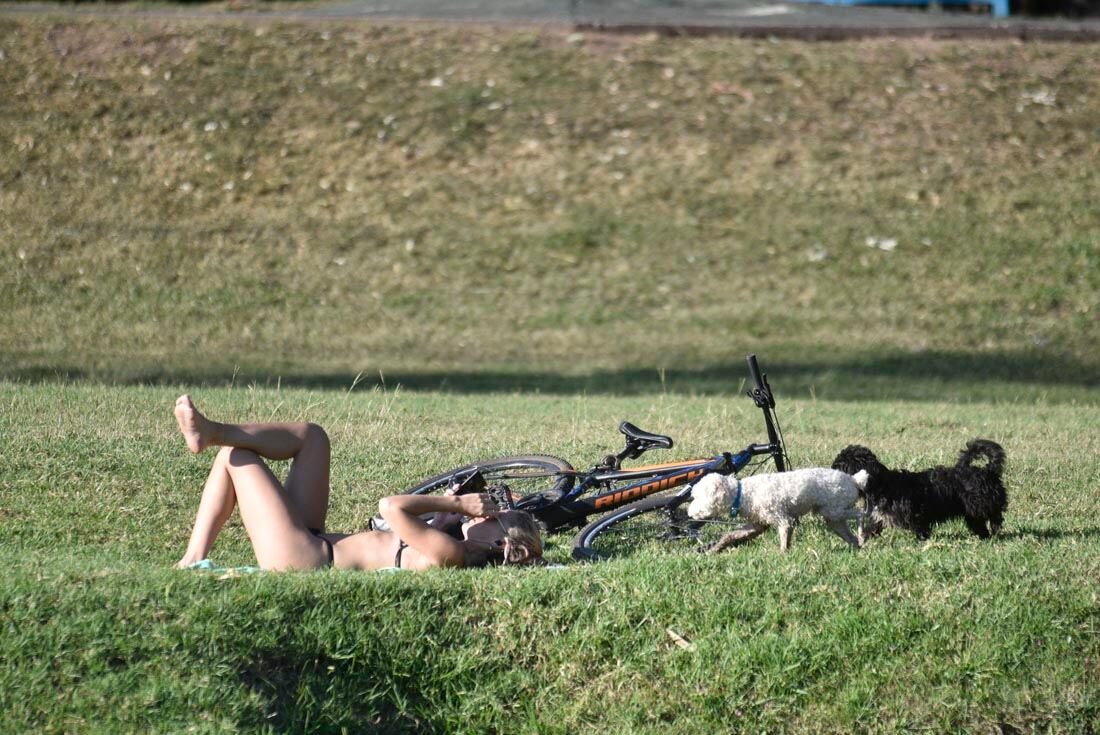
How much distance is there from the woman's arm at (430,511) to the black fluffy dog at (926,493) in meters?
1.86

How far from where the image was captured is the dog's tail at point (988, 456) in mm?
6445

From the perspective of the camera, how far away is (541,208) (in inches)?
714

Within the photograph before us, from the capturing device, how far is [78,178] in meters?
17.9

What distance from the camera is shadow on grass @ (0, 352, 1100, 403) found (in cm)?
1293

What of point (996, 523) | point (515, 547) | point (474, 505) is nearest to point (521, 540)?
point (515, 547)

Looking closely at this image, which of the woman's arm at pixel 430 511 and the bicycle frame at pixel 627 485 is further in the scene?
the bicycle frame at pixel 627 485

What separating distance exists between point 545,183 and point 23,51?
8.49 metres

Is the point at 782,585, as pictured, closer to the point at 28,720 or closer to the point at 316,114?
the point at 28,720

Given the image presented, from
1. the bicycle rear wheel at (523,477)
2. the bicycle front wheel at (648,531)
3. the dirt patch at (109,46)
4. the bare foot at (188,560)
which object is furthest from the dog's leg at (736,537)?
the dirt patch at (109,46)

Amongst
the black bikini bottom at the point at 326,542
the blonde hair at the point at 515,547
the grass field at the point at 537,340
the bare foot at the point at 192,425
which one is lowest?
the grass field at the point at 537,340

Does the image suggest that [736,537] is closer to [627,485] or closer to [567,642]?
[627,485]

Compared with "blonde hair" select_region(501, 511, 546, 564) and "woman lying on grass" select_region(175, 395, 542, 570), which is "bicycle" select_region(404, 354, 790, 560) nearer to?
"blonde hair" select_region(501, 511, 546, 564)

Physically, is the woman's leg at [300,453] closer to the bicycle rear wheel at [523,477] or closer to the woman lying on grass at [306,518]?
the woman lying on grass at [306,518]

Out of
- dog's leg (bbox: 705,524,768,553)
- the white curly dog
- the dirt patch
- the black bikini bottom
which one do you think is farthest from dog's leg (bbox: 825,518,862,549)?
the dirt patch
